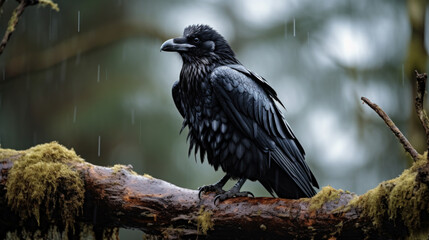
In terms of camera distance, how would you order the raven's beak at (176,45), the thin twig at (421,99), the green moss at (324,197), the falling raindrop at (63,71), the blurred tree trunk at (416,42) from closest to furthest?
the thin twig at (421,99) → the green moss at (324,197) → the raven's beak at (176,45) → the blurred tree trunk at (416,42) → the falling raindrop at (63,71)

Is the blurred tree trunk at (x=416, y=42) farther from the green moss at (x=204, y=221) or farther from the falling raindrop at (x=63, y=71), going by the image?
the falling raindrop at (x=63, y=71)

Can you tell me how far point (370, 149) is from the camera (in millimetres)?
7160

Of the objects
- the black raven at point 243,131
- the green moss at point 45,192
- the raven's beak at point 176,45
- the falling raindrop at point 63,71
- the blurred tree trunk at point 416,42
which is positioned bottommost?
the green moss at point 45,192

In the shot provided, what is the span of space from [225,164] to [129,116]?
3.62m

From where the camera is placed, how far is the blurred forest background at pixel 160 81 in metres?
7.12

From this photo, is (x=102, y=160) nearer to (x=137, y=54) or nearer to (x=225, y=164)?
(x=137, y=54)

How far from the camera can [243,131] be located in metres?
3.82

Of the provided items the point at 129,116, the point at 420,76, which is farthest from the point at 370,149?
the point at 420,76

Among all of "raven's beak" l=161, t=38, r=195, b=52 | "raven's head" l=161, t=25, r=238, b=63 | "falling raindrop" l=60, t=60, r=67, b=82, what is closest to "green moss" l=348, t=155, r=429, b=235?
"raven's head" l=161, t=25, r=238, b=63

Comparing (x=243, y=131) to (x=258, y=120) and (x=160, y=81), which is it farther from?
(x=160, y=81)

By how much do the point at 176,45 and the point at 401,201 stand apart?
2.44 m

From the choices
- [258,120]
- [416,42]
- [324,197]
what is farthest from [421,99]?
[416,42]

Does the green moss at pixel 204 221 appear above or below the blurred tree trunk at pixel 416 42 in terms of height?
below

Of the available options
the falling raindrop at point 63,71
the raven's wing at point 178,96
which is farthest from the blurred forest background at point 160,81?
the raven's wing at point 178,96
